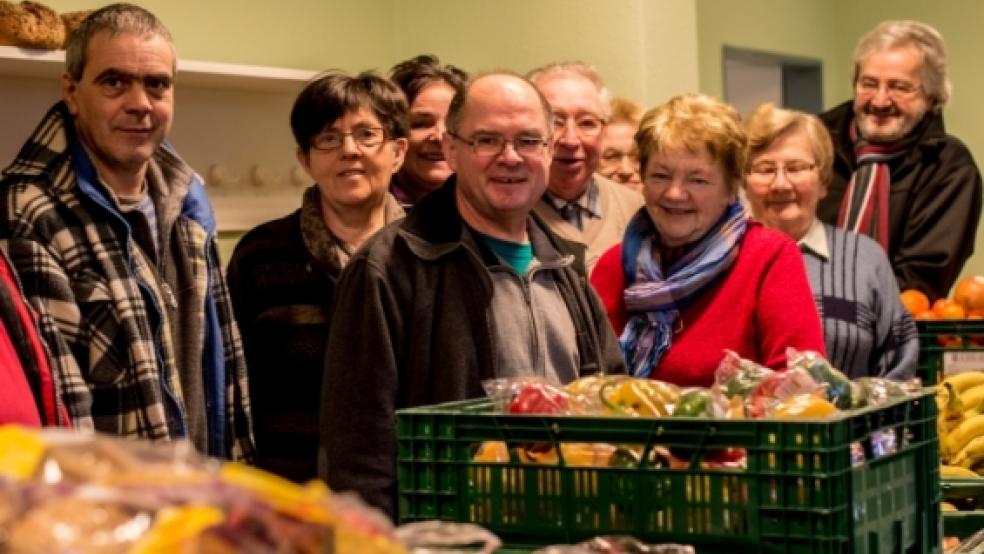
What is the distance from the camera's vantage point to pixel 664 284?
10.2 feet

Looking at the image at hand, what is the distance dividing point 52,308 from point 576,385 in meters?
1.26

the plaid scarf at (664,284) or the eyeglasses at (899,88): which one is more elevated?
the eyeglasses at (899,88)

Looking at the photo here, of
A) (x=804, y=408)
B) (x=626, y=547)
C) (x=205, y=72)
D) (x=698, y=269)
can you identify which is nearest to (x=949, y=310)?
(x=698, y=269)

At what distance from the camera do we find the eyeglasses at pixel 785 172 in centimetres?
384

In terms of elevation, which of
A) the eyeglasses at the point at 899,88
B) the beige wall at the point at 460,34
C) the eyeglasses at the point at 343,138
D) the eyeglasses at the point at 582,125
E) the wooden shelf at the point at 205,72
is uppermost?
the beige wall at the point at 460,34

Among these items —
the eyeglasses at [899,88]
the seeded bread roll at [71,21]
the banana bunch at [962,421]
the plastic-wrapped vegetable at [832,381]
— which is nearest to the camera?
the plastic-wrapped vegetable at [832,381]

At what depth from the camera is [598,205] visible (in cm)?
387

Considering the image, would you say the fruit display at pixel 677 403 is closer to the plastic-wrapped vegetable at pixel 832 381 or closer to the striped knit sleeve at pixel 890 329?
the plastic-wrapped vegetable at pixel 832 381

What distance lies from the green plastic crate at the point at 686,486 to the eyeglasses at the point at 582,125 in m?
1.93

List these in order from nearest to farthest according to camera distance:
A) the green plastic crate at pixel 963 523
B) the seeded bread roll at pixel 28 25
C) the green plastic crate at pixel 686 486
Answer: the green plastic crate at pixel 686 486, the green plastic crate at pixel 963 523, the seeded bread roll at pixel 28 25

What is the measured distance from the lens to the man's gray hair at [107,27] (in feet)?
9.86

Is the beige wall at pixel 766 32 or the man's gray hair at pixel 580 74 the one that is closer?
the man's gray hair at pixel 580 74

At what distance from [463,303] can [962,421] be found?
1320 millimetres

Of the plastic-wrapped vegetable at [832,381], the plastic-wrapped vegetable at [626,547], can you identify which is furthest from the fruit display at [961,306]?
the plastic-wrapped vegetable at [626,547]
